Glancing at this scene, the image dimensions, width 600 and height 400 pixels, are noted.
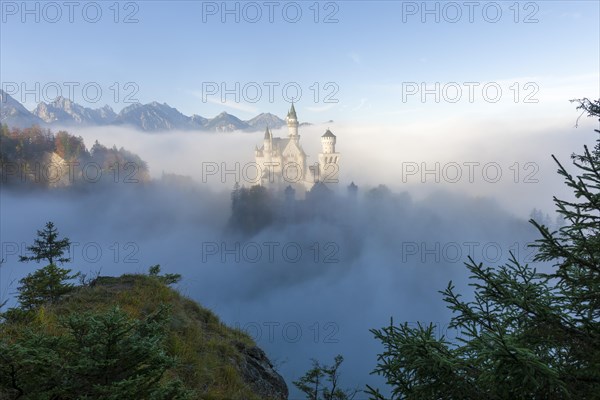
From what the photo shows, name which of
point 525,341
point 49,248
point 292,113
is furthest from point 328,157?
point 525,341

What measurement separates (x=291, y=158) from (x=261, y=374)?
431 ft

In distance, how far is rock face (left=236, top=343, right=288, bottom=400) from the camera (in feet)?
33.4

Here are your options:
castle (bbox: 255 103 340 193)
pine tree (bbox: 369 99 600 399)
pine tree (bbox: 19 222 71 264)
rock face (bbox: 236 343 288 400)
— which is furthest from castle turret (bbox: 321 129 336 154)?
pine tree (bbox: 369 99 600 399)

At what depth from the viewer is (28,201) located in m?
192

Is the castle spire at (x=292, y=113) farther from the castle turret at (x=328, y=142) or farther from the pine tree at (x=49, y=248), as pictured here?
the pine tree at (x=49, y=248)

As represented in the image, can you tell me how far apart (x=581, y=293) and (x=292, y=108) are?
13707cm

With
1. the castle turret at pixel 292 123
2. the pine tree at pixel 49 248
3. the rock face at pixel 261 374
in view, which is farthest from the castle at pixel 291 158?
the rock face at pixel 261 374

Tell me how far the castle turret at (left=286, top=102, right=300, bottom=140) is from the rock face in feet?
427

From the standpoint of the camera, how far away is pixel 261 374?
1115 centimetres

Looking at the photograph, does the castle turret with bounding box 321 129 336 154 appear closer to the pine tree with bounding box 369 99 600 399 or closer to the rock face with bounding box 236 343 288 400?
the rock face with bounding box 236 343 288 400

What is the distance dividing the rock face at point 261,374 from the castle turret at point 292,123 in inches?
5127

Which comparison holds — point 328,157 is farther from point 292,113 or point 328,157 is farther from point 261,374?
point 261,374

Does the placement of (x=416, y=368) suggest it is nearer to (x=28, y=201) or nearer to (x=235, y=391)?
(x=235, y=391)

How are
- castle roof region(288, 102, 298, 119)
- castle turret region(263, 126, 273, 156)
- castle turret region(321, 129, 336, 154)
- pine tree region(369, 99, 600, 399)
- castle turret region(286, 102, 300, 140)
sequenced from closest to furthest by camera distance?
pine tree region(369, 99, 600, 399)
castle roof region(288, 102, 298, 119)
castle turret region(286, 102, 300, 140)
castle turret region(263, 126, 273, 156)
castle turret region(321, 129, 336, 154)
